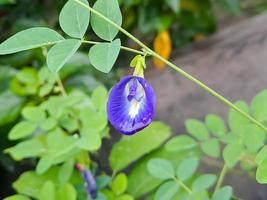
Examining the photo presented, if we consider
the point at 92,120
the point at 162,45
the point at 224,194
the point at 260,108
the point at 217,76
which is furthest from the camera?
the point at 162,45

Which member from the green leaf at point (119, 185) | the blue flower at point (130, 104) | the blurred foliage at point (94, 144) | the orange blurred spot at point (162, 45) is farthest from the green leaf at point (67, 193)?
the orange blurred spot at point (162, 45)

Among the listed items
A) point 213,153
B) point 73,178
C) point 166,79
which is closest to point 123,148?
point 73,178

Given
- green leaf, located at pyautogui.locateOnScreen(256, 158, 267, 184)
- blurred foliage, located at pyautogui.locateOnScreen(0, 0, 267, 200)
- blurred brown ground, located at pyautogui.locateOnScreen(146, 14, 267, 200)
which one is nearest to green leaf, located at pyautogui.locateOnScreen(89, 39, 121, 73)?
blurred foliage, located at pyautogui.locateOnScreen(0, 0, 267, 200)

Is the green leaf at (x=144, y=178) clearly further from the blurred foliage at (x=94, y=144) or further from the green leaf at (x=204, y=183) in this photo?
the green leaf at (x=204, y=183)

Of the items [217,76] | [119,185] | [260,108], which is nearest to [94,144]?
[119,185]

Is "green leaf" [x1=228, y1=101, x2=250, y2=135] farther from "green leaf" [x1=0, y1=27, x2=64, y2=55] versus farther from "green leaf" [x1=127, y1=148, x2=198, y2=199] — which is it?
"green leaf" [x1=0, y1=27, x2=64, y2=55]

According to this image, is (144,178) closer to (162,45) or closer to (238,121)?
(238,121)
